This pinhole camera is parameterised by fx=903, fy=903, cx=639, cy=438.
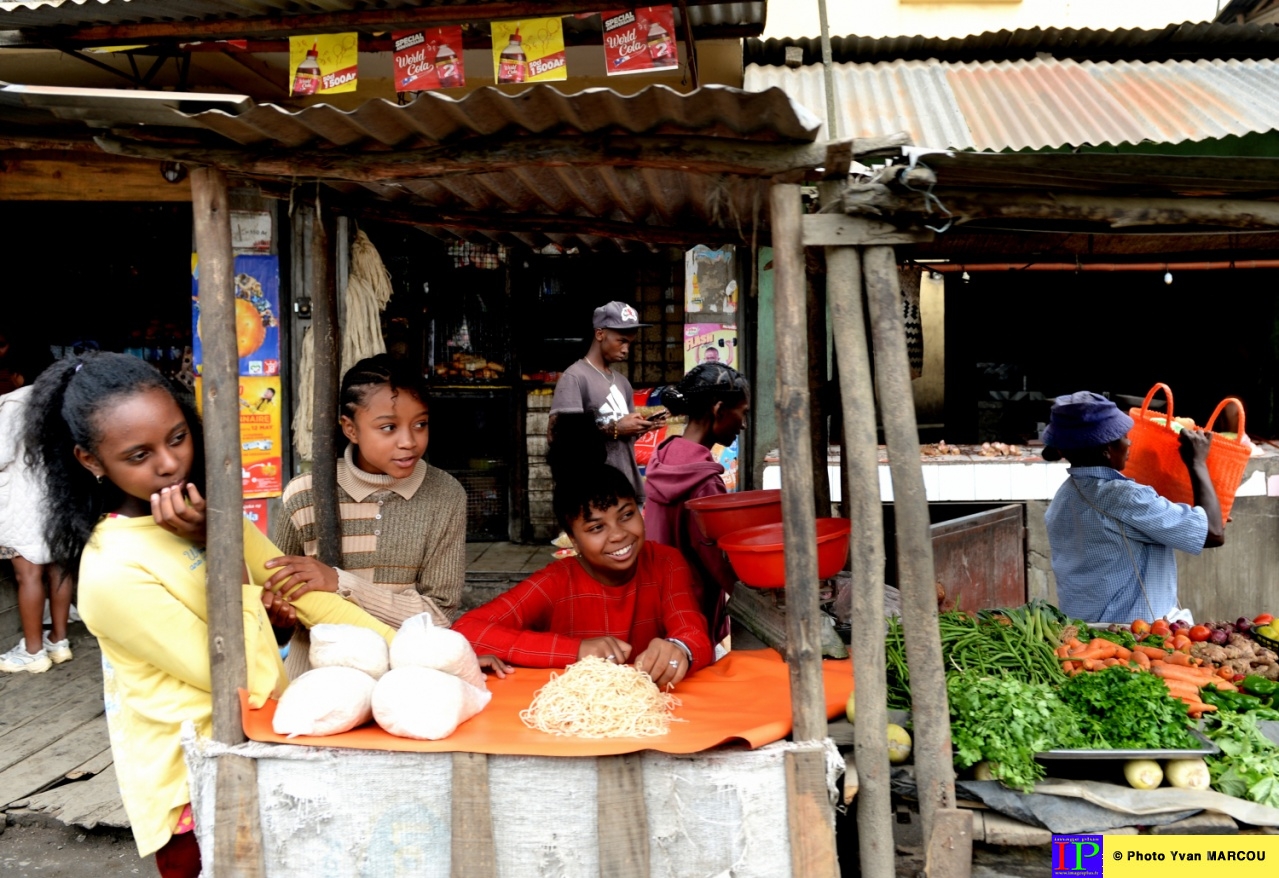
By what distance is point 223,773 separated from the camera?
2520 millimetres

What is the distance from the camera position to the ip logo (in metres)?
2.60

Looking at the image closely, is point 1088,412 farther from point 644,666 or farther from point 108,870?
point 108,870

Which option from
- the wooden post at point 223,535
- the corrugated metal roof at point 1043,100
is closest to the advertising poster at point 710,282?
the corrugated metal roof at point 1043,100

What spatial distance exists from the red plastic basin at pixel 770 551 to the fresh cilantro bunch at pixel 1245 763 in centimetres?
131

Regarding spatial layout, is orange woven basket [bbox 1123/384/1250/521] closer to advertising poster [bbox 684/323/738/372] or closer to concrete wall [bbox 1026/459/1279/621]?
concrete wall [bbox 1026/459/1279/621]

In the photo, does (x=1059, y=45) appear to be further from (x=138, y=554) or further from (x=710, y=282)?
(x=138, y=554)

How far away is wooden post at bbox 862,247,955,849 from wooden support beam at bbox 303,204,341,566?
85.9 inches

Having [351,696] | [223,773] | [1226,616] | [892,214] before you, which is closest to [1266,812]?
[892,214]

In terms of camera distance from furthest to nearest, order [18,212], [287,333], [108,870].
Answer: [18,212] < [287,333] < [108,870]

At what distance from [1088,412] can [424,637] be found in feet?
10.1

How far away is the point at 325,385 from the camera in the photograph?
12.7 feet

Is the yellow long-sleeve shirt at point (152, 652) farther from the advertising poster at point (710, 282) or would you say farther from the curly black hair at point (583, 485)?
the advertising poster at point (710, 282)

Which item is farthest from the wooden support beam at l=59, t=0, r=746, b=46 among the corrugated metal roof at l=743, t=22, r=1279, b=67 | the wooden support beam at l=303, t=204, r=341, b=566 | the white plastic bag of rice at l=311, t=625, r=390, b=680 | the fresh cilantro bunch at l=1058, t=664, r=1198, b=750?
the fresh cilantro bunch at l=1058, t=664, r=1198, b=750

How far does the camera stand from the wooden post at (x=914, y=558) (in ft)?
8.54
